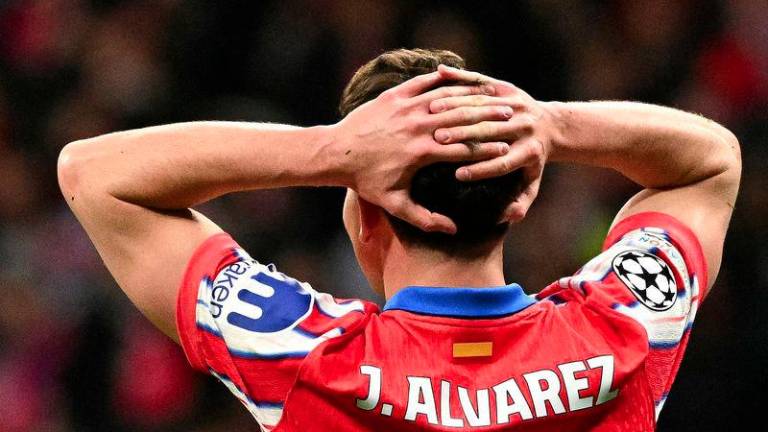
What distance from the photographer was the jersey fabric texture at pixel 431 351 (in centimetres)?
145

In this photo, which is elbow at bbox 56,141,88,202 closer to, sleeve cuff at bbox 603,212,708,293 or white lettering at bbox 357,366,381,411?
white lettering at bbox 357,366,381,411

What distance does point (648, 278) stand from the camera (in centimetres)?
160

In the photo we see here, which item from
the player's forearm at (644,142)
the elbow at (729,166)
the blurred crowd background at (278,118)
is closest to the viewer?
the player's forearm at (644,142)

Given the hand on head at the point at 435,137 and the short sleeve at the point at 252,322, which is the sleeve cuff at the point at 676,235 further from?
the short sleeve at the point at 252,322

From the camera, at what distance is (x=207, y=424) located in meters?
4.51

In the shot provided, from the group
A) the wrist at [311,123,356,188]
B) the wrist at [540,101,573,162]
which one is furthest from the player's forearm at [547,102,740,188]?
the wrist at [311,123,356,188]

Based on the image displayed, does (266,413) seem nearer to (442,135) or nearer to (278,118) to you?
(442,135)

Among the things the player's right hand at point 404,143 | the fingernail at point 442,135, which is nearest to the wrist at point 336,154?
the player's right hand at point 404,143

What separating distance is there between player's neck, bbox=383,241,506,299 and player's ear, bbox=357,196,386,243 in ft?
0.21

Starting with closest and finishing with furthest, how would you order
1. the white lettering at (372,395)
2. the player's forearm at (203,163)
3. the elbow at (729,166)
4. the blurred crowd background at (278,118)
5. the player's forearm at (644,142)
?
the white lettering at (372,395), the player's forearm at (203,163), the player's forearm at (644,142), the elbow at (729,166), the blurred crowd background at (278,118)

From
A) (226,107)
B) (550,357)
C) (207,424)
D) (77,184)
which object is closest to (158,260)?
(77,184)

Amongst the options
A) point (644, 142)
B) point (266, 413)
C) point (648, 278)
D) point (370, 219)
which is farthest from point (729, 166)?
point (266, 413)

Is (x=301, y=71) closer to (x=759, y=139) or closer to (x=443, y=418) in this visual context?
(x=759, y=139)

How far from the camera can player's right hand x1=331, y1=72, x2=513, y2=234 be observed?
4.83ft
